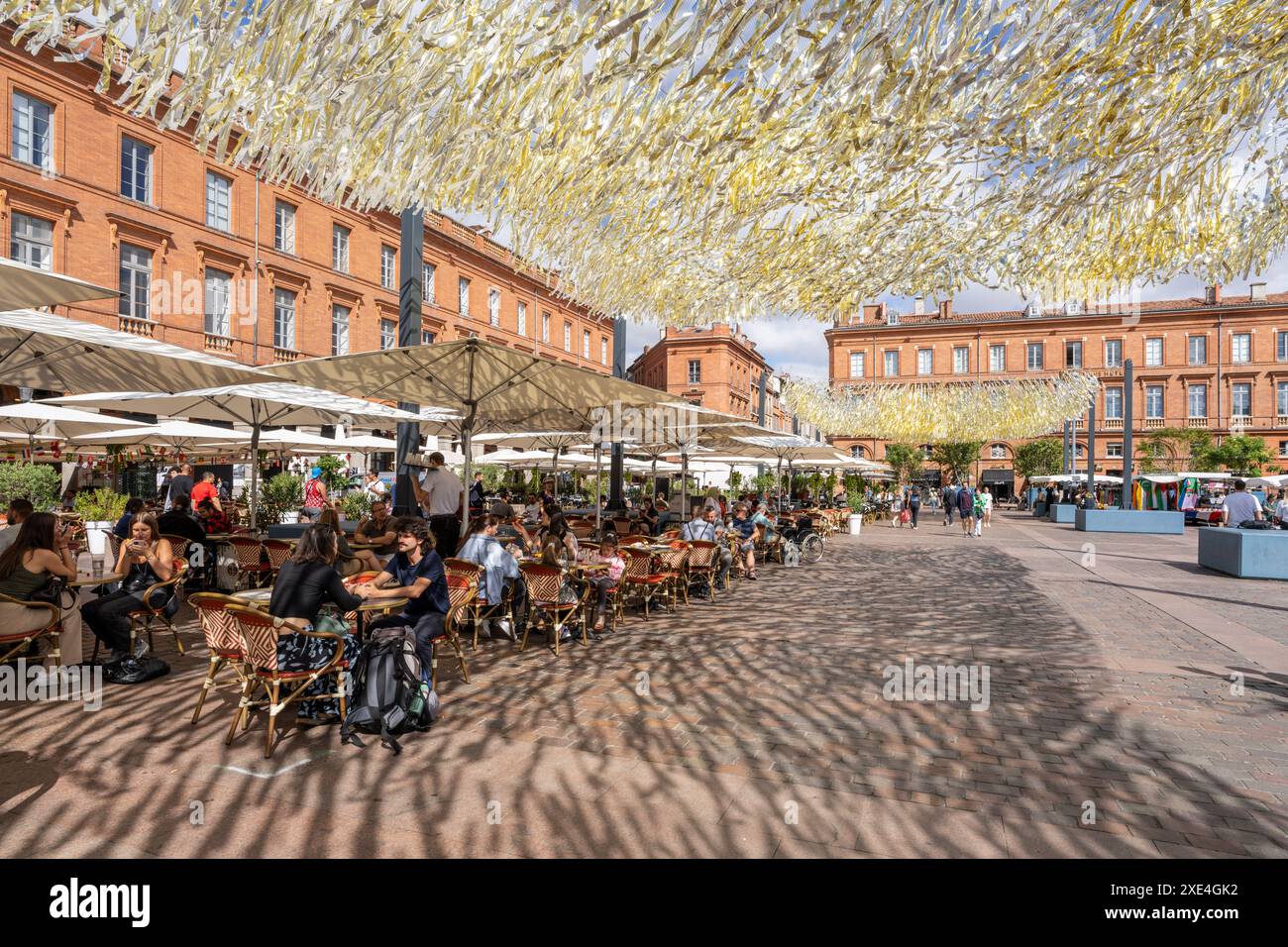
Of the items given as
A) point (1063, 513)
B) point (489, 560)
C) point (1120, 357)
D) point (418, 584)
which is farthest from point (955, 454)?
point (418, 584)

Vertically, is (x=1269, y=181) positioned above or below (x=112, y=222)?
below

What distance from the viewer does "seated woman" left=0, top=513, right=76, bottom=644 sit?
5.05 metres

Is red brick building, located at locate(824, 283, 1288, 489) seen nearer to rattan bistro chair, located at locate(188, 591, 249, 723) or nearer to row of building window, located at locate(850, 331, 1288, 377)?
row of building window, located at locate(850, 331, 1288, 377)

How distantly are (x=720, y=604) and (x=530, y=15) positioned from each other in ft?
24.4

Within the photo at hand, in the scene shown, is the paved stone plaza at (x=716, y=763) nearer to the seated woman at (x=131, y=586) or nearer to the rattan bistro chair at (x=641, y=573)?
the seated woman at (x=131, y=586)

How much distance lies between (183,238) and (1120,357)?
192 feet

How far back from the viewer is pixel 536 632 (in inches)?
295

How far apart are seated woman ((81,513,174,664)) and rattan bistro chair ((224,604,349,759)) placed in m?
1.87

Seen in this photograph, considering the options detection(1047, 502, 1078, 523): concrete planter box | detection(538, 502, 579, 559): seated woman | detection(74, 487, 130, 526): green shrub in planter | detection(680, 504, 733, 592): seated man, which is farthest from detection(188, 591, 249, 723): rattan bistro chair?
detection(1047, 502, 1078, 523): concrete planter box

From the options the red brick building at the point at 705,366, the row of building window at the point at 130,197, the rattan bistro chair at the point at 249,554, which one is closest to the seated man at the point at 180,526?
the rattan bistro chair at the point at 249,554

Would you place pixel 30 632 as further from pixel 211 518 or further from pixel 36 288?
pixel 211 518

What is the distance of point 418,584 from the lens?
16.8ft

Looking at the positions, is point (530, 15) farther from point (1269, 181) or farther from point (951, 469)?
point (951, 469)

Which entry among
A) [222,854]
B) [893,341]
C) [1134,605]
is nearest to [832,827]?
[222,854]
